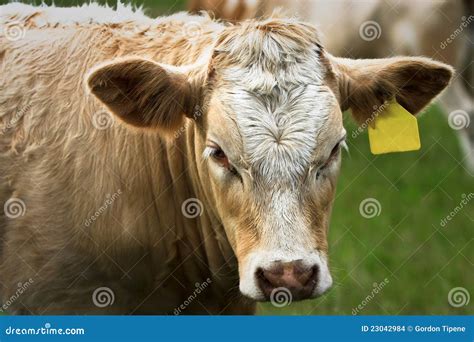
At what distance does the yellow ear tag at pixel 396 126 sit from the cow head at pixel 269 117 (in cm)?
6

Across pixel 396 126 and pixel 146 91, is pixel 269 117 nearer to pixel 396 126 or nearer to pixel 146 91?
pixel 146 91

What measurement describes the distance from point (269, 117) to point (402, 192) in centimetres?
491

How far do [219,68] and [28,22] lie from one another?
1407mm

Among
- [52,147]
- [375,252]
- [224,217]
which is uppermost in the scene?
[224,217]

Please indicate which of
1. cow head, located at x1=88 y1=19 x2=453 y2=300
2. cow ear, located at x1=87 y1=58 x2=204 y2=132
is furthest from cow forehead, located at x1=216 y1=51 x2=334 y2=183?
cow ear, located at x1=87 y1=58 x2=204 y2=132

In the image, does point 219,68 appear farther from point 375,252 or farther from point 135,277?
point 375,252

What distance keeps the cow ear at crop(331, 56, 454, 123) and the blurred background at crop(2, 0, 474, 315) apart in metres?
1.90

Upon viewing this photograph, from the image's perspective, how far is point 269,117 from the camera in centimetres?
487

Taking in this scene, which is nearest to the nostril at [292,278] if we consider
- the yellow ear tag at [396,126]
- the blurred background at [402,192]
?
the yellow ear tag at [396,126]

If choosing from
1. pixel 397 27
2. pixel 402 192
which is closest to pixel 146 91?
pixel 397 27

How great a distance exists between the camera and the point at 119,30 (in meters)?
5.77

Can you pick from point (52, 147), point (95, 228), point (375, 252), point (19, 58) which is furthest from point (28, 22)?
point (375, 252)

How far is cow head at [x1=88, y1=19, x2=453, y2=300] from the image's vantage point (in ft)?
15.5

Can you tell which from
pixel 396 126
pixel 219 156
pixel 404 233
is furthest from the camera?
pixel 404 233
